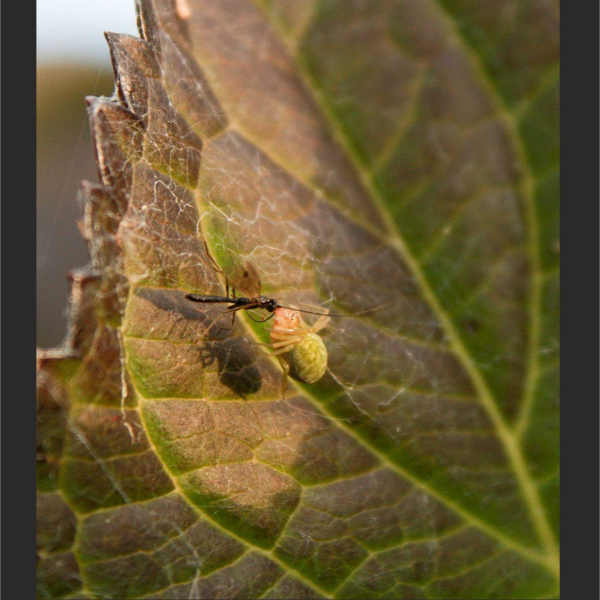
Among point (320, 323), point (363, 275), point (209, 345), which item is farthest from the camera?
point (320, 323)

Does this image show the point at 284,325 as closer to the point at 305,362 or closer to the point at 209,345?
the point at 305,362

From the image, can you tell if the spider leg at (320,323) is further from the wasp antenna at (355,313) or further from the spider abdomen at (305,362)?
the spider abdomen at (305,362)

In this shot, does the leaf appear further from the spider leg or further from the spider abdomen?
the spider leg

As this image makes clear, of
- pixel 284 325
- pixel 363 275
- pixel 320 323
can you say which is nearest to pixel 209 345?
pixel 284 325

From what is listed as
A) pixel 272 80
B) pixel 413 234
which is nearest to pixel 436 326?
pixel 413 234

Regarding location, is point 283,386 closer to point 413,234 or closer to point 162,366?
point 162,366

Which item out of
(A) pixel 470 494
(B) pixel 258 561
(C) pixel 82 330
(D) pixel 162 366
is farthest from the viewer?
(A) pixel 470 494

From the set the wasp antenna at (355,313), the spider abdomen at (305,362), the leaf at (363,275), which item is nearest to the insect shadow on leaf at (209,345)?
the leaf at (363,275)
